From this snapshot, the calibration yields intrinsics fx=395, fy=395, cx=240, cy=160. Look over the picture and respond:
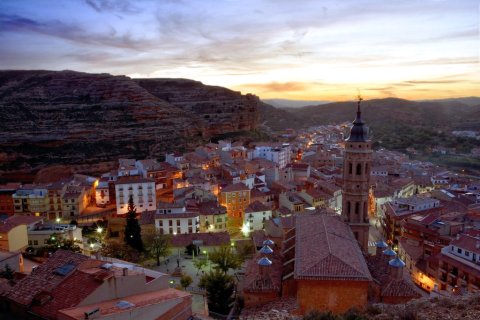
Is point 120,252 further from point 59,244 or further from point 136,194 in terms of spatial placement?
point 136,194

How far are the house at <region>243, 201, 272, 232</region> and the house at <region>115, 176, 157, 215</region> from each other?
13080mm

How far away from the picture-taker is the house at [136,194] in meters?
48.2

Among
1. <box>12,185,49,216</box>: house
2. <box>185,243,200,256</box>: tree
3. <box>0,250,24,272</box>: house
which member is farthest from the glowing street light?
<box>12,185,49,216</box>: house

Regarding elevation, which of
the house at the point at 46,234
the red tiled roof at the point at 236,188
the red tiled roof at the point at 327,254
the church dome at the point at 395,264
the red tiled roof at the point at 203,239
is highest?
the red tiled roof at the point at 327,254

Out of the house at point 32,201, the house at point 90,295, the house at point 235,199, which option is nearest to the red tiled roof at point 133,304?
the house at point 90,295

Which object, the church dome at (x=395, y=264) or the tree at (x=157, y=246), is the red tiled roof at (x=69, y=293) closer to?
the church dome at (x=395, y=264)

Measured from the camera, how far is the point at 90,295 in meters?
14.5

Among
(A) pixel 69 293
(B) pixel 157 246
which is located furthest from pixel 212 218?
(A) pixel 69 293

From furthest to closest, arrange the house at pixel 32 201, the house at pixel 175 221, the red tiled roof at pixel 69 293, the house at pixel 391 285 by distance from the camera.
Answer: the house at pixel 32 201 < the house at pixel 175 221 < the house at pixel 391 285 < the red tiled roof at pixel 69 293

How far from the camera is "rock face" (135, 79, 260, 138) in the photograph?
103250 millimetres

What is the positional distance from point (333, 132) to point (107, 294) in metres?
140

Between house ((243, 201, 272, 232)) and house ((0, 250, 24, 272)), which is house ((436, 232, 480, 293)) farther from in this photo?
house ((0, 250, 24, 272))

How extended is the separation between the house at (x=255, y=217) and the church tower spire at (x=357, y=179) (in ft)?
60.3

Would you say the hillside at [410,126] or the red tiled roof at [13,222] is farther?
the hillside at [410,126]
